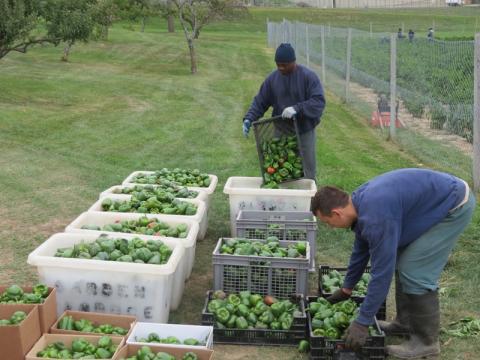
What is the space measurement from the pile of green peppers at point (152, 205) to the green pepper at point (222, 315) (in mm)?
1577

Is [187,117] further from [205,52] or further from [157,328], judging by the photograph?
[205,52]

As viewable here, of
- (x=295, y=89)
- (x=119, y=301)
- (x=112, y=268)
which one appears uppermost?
(x=295, y=89)

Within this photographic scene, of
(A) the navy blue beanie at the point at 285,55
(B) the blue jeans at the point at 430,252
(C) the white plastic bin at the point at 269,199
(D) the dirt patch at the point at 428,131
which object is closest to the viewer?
(B) the blue jeans at the point at 430,252

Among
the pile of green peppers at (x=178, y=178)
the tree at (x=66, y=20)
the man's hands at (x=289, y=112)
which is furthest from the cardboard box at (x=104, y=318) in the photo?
the tree at (x=66, y=20)

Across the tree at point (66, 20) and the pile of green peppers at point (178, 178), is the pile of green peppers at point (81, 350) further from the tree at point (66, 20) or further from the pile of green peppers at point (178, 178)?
the tree at point (66, 20)

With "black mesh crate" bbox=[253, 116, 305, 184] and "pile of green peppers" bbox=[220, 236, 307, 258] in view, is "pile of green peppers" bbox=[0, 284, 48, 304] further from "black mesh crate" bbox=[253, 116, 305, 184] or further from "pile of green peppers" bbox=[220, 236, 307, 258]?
"black mesh crate" bbox=[253, 116, 305, 184]

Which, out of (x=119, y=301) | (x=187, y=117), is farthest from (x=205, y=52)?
(x=119, y=301)

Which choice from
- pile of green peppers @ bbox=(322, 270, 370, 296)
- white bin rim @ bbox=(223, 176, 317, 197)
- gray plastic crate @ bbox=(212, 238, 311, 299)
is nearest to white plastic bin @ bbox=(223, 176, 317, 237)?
white bin rim @ bbox=(223, 176, 317, 197)

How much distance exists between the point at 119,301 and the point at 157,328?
0.58 metres

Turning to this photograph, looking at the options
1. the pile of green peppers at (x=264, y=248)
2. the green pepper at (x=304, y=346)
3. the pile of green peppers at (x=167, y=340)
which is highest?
the pile of green peppers at (x=264, y=248)

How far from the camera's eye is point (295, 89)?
304 inches

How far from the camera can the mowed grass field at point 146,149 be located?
6.79m

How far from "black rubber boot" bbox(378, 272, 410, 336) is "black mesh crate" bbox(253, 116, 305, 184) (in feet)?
8.81

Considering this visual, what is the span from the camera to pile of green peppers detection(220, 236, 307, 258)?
5.89 m
